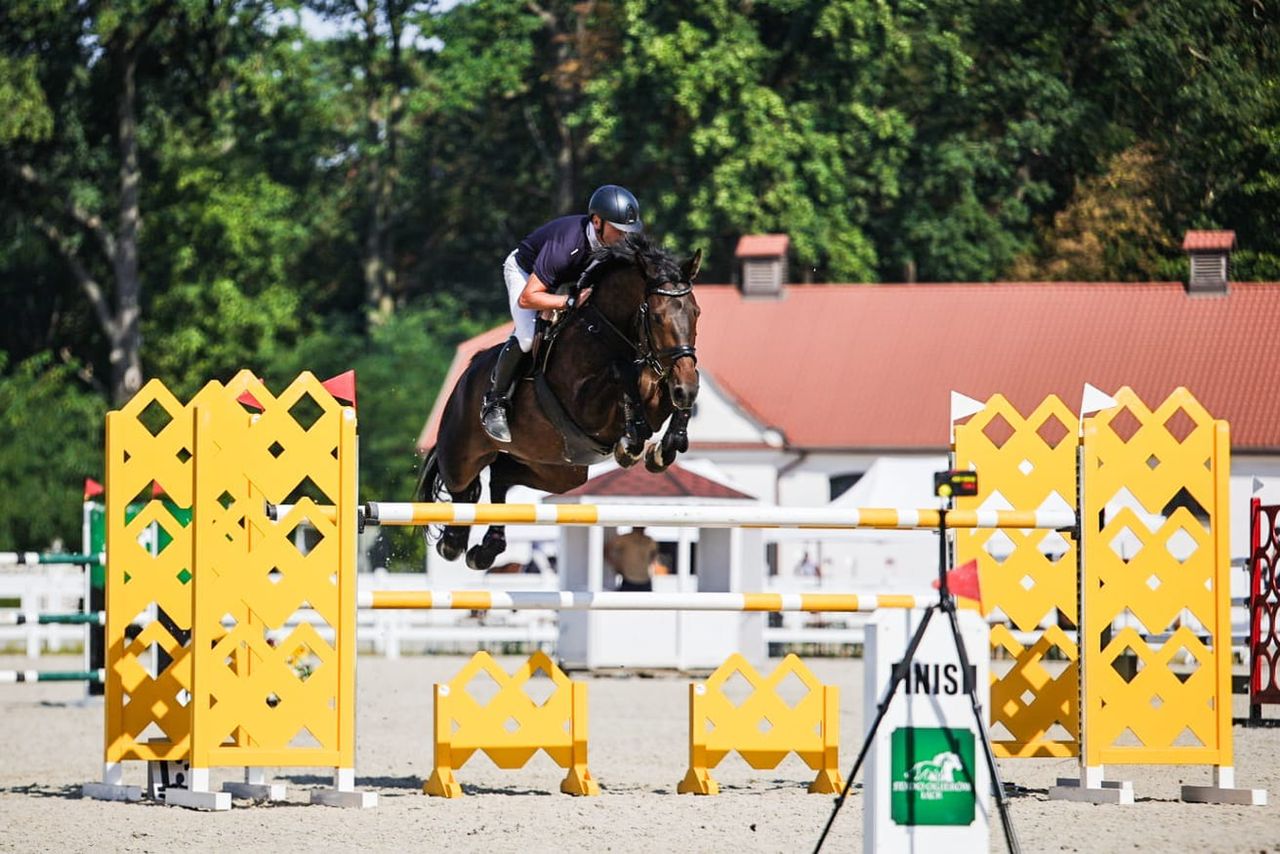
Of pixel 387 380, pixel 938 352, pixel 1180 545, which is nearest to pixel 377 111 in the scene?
pixel 387 380

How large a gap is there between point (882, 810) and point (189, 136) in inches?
1245

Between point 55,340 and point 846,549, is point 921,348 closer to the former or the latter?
point 846,549

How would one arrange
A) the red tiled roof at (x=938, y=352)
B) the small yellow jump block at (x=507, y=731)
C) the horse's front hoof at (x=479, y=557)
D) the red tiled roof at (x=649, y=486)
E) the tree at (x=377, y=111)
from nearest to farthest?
1. the small yellow jump block at (x=507, y=731)
2. the horse's front hoof at (x=479, y=557)
3. the red tiled roof at (x=649, y=486)
4. the red tiled roof at (x=938, y=352)
5. the tree at (x=377, y=111)

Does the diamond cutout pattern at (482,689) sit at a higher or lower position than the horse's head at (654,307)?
lower

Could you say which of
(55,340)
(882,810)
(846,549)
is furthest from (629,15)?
(882,810)

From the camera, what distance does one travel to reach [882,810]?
17.8 feet

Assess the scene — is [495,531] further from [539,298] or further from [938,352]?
[938,352]

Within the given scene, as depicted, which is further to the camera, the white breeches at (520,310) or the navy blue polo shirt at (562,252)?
the white breeches at (520,310)

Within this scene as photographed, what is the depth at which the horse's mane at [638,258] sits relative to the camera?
755 centimetres

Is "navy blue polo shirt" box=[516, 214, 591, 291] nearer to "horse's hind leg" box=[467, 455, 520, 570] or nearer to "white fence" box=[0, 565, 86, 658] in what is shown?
"horse's hind leg" box=[467, 455, 520, 570]

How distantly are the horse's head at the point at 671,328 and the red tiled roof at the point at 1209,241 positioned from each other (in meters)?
9.77

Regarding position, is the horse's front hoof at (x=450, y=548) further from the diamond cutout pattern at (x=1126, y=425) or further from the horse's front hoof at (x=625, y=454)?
the diamond cutout pattern at (x=1126, y=425)

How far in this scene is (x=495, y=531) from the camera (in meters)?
8.85

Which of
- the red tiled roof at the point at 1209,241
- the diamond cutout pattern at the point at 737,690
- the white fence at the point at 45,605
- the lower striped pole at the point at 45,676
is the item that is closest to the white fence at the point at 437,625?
the white fence at the point at 45,605
